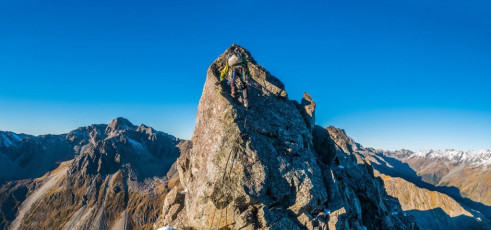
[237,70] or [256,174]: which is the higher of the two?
[237,70]

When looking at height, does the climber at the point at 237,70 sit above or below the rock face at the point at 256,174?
above

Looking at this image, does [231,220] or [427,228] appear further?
[427,228]

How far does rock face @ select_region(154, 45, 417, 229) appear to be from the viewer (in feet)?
65.8

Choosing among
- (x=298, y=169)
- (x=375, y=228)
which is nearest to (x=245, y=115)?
(x=298, y=169)

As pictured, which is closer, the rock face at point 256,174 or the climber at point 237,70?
the rock face at point 256,174

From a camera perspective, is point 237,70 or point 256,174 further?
point 237,70

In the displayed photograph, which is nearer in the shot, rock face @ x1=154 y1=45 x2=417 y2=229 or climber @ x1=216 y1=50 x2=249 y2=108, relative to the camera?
rock face @ x1=154 y1=45 x2=417 y2=229

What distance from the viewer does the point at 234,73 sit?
81.8 feet

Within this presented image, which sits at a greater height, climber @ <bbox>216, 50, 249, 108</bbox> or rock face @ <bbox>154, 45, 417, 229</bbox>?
climber @ <bbox>216, 50, 249, 108</bbox>

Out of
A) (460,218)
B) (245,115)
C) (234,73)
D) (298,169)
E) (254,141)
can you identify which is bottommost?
(298,169)

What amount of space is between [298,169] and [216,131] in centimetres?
782

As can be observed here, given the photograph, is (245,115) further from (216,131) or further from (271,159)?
(271,159)

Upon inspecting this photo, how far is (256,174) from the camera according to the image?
20.7 m

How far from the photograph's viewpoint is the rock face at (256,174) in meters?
20.0
